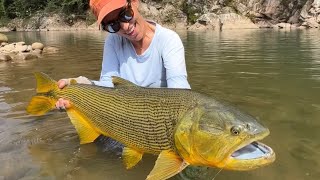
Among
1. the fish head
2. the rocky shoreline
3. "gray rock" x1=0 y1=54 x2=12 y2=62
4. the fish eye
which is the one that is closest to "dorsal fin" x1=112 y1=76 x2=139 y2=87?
the fish head

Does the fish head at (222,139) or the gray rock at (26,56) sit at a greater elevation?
the fish head at (222,139)

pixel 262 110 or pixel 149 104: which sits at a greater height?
pixel 149 104

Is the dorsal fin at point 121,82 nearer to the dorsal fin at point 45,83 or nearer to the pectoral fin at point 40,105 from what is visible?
the dorsal fin at point 45,83

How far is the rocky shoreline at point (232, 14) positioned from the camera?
3581 centimetres

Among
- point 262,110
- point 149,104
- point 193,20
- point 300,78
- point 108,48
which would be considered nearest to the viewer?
point 149,104

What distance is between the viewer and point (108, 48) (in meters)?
4.40

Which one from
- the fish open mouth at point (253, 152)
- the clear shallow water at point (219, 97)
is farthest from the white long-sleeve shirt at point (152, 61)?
the fish open mouth at point (253, 152)

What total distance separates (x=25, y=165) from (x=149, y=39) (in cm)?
191

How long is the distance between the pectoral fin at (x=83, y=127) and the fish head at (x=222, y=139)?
141cm

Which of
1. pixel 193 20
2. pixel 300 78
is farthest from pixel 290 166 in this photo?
pixel 193 20

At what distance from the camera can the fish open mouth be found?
255 cm

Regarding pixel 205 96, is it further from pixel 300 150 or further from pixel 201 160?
pixel 300 150

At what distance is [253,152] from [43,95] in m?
2.53

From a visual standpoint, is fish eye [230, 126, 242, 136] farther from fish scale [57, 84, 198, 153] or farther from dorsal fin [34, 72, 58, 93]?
dorsal fin [34, 72, 58, 93]
